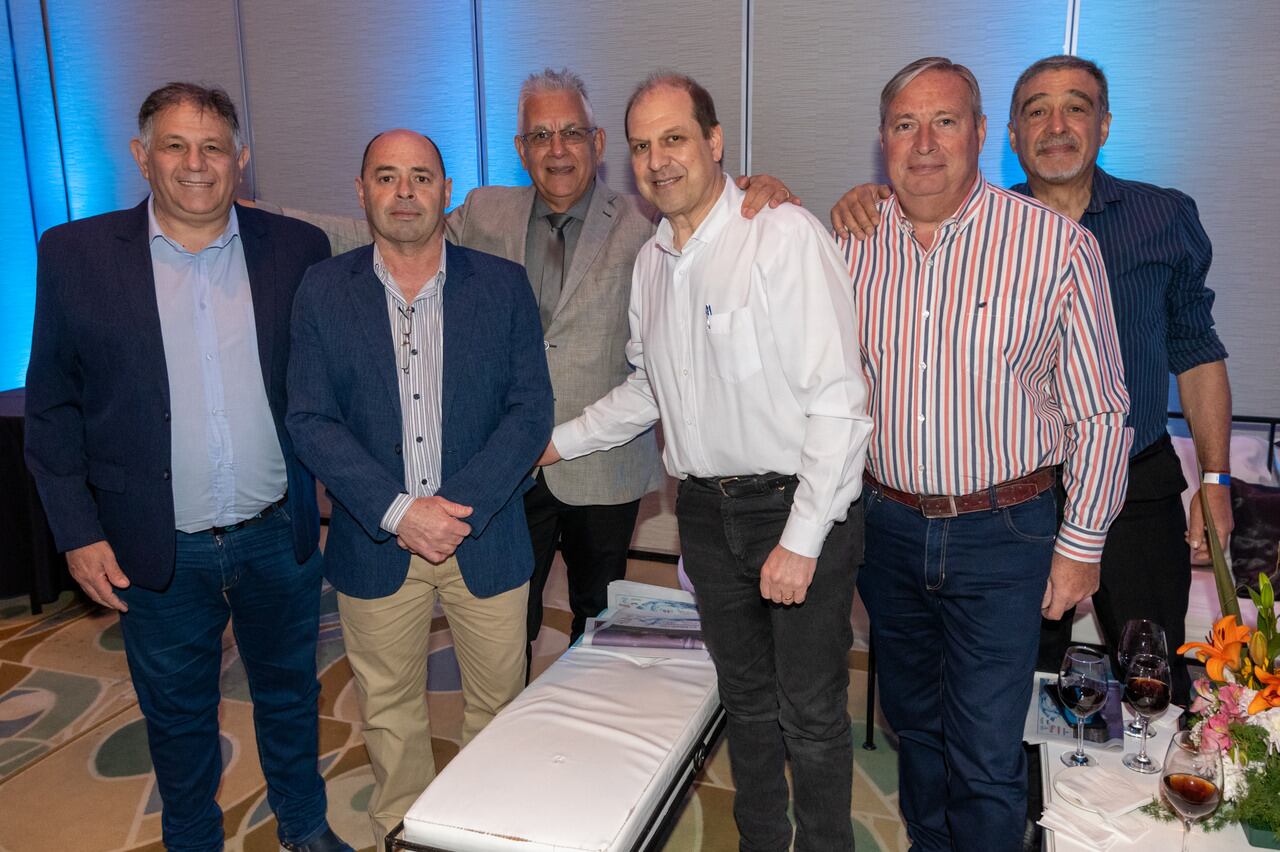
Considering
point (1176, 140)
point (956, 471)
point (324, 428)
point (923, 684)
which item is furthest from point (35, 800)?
point (1176, 140)

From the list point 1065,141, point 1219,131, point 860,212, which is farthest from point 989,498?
point 1219,131

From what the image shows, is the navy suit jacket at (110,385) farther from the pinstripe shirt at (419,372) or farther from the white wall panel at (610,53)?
the white wall panel at (610,53)

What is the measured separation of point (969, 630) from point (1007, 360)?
56 cm

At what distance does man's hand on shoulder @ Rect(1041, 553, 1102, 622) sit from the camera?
1.97 meters

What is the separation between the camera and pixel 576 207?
2684mm

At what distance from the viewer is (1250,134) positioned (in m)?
3.69

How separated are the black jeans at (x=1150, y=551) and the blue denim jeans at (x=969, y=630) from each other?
1.53 ft

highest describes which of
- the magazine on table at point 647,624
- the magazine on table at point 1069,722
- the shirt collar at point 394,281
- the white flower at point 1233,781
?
the shirt collar at point 394,281

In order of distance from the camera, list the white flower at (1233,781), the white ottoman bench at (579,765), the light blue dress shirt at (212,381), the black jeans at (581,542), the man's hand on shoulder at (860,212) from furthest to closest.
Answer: the black jeans at (581,542)
the light blue dress shirt at (212,381)
the man's hand on shoulder at (860,212)
the white ottoman bench at (579,765)
the white flower at (1233,781)

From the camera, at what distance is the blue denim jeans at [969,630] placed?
194cm

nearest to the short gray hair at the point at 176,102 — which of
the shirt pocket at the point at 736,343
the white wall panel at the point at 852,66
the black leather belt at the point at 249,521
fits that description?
the black leather belt at the point at 249,521

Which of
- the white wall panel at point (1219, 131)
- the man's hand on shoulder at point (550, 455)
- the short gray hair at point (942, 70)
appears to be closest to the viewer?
the short gray hair at point (942, 70)

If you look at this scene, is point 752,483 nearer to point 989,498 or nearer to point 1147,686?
point 989,498

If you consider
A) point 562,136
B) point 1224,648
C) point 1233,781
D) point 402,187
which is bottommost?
point 1233,781
